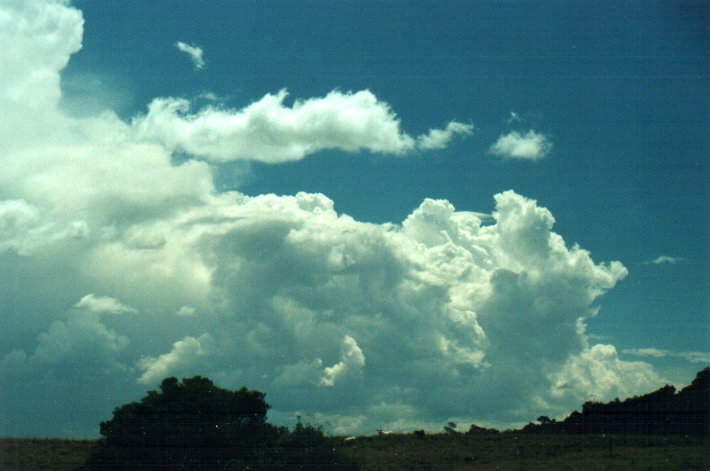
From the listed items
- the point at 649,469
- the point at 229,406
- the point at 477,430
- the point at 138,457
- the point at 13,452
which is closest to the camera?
the point at 13,452

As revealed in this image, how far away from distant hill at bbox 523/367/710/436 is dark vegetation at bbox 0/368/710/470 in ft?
0.05

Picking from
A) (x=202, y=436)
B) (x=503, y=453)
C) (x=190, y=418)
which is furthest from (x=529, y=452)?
(x=190, y=418)

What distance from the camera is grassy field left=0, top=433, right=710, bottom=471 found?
9312 mm

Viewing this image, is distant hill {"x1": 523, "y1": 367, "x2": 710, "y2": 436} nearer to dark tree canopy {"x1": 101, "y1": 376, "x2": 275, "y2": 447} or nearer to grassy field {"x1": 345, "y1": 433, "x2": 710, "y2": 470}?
grassy field {"x1": 345, "y1": 433, "x2": 710, "y2": 470}

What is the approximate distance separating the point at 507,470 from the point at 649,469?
5.81 ft

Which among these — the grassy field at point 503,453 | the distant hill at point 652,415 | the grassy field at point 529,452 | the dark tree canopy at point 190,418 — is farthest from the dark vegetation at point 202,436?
the distant hill at point 652,415

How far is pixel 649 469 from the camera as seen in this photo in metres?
9.12

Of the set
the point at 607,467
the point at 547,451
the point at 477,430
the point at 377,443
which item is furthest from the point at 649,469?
the point at 377,443

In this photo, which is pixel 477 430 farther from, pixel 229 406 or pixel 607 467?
pixel 229 406

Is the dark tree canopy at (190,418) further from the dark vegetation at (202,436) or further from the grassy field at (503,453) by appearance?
the grassy field at (503,453)

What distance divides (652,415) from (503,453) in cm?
214

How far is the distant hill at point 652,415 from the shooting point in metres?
9.09

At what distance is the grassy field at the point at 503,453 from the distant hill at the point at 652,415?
0.14m

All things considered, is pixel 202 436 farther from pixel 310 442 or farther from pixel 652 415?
pixel 652 415
